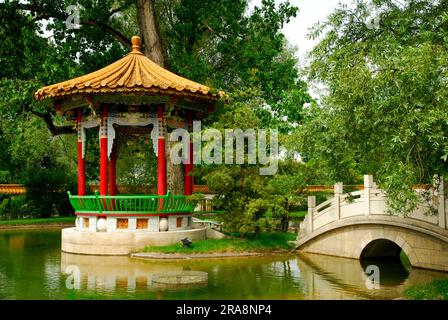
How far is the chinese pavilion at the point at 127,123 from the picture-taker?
16.4 meters

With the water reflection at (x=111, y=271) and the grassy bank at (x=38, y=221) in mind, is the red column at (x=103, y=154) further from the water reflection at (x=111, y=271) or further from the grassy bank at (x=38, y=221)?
the grassy bank at (x=38, y=221)

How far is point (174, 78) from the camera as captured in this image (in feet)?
58.1

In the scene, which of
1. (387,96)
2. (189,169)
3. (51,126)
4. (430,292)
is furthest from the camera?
(51,126)

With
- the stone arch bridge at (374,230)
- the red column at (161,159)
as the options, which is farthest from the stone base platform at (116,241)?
the stone arch bridge at (374,230)

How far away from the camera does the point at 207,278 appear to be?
12.0m

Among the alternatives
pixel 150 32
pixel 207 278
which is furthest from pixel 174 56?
pixel 207 278

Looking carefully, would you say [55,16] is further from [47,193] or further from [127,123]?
[47,193]

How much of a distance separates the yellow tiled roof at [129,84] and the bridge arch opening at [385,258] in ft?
22.2

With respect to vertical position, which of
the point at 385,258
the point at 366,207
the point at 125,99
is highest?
the point at 125,99

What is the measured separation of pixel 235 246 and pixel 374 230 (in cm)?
422

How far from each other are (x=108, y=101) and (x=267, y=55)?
748 centimetres

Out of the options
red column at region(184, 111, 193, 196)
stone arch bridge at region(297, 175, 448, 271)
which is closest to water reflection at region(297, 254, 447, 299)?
stone arch bridge at region(297, 175, 448, 271)
